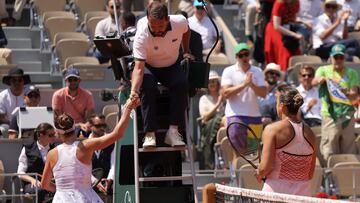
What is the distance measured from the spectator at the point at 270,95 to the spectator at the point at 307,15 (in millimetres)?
1869

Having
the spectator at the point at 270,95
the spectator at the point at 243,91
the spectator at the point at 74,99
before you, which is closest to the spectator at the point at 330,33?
the spectator at the point at 270,95

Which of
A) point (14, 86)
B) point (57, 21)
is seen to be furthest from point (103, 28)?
point (14, 86)

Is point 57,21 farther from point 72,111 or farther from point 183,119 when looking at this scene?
point 183,119

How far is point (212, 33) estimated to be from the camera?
19.0m

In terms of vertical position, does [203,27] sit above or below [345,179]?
above

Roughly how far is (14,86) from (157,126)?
217 inches

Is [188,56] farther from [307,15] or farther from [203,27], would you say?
[307,15]

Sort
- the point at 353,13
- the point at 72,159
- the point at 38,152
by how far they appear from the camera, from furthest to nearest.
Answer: the point at 353,13 → the point at 38,152 → the point at 72,159

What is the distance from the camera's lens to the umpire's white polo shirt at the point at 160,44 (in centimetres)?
1132

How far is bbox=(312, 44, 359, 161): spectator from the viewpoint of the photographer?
1667cm

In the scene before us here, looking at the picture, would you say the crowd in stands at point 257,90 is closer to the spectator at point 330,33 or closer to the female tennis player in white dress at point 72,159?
the spectator at point 330,33

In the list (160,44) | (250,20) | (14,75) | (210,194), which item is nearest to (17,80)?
(14,75)

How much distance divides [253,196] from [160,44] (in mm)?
2815

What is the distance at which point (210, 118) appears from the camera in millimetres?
16828
